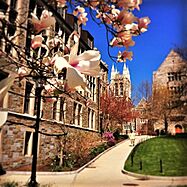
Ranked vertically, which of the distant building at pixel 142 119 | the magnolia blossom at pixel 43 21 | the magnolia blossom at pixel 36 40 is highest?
the distant building at pixel 142 119

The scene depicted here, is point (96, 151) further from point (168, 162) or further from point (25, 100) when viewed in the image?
point (25, 100)

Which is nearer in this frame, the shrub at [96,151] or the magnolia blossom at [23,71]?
the magnolia blossom at [23,71]

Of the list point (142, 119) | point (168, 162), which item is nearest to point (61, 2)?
point (168, 162)

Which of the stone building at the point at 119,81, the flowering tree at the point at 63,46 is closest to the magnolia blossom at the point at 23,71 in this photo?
the flowering tree at the point at 63,46

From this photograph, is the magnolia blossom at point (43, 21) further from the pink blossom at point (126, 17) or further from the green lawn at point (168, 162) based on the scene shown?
the green lawn at point (168, 162)

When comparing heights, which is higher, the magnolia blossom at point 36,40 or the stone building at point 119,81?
the stone building at point 119,81

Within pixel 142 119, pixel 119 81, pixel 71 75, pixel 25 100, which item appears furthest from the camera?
pixel 142 119

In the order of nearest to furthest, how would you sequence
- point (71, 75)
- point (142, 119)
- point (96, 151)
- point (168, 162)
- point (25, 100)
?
point (71, 75), point (25, 100), point (168, 162), point (96, 151), point (142, 119)

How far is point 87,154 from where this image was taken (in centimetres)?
199

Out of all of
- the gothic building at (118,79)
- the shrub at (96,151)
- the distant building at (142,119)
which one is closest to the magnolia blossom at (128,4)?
the gothic building at (118,79)

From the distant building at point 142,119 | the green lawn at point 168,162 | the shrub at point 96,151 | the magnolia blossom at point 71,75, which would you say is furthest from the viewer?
the distant building at point 142,119

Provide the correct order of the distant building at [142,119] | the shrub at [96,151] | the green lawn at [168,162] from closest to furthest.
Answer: the green lawn at [168,162] < the shrub at [96,151] < the distant building at [142,119]

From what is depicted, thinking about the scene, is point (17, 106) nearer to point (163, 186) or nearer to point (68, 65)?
point (68, 65)

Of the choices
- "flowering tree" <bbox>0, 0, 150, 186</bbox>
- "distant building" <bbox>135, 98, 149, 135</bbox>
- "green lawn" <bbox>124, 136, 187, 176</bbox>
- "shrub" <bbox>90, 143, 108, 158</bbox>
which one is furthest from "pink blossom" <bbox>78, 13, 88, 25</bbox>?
"distant building" <bbox>135, 98, 149, 135</bbox>
